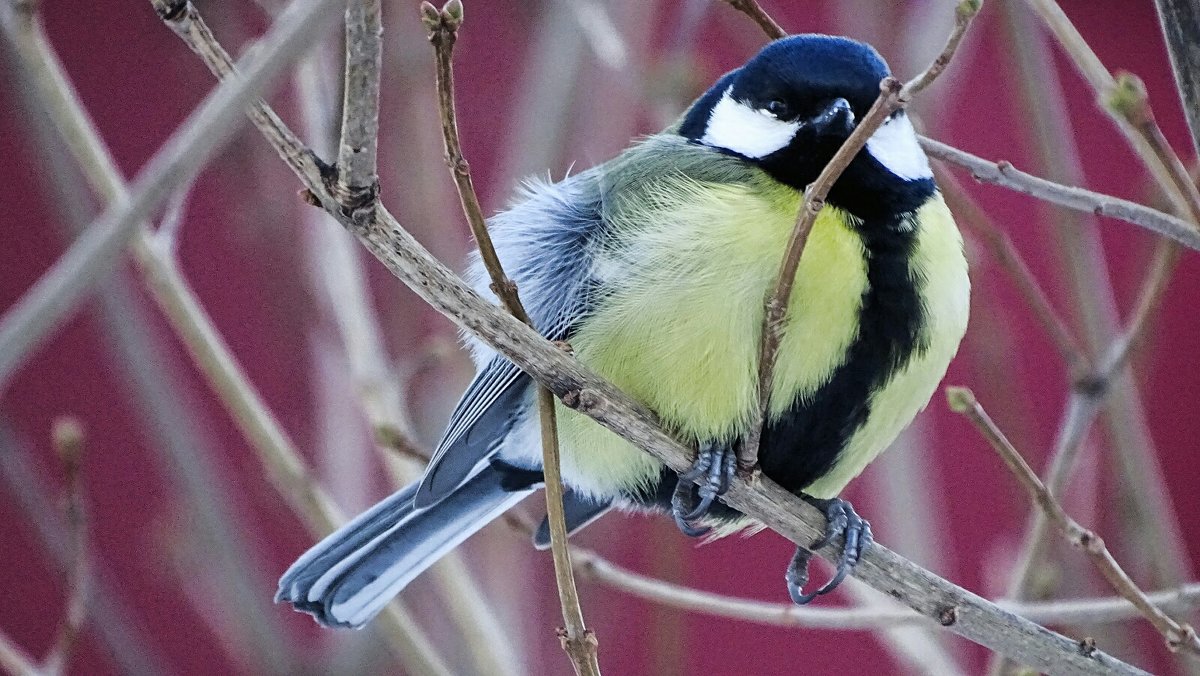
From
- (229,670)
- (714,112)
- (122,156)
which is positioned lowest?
(714,112)

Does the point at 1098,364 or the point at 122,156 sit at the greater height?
the point at 122,156

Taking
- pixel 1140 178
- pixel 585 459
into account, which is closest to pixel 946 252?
pixel 585 459

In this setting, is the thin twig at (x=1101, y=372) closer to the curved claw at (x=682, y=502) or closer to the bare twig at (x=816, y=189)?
the bare twig at (x=816, y=189)

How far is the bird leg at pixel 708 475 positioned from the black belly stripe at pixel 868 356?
9cm

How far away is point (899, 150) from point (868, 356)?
23 cm

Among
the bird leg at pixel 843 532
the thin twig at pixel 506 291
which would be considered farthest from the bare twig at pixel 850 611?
the thin twig at pixel 506 291

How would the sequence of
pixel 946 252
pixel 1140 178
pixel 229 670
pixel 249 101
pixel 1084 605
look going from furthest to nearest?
pixel 1140 178
pixel 229 670
pixel 946 252
pixel 1084 605
pixel 249 101

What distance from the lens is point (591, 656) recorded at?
2.88ft

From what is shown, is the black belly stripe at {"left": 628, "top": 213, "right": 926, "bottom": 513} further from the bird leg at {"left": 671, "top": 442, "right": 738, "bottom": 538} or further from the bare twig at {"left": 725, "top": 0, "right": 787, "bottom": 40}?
the bare twig at {"left": 725, "top": 0, "right": 787, "bottom": 40}

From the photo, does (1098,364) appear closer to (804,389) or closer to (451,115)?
(804,389)

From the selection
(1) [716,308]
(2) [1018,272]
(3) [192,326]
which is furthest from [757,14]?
(3) [192,326]

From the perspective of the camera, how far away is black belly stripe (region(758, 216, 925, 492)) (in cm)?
121

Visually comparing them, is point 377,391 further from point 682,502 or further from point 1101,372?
point 1101,372

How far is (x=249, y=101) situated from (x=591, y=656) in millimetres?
444
